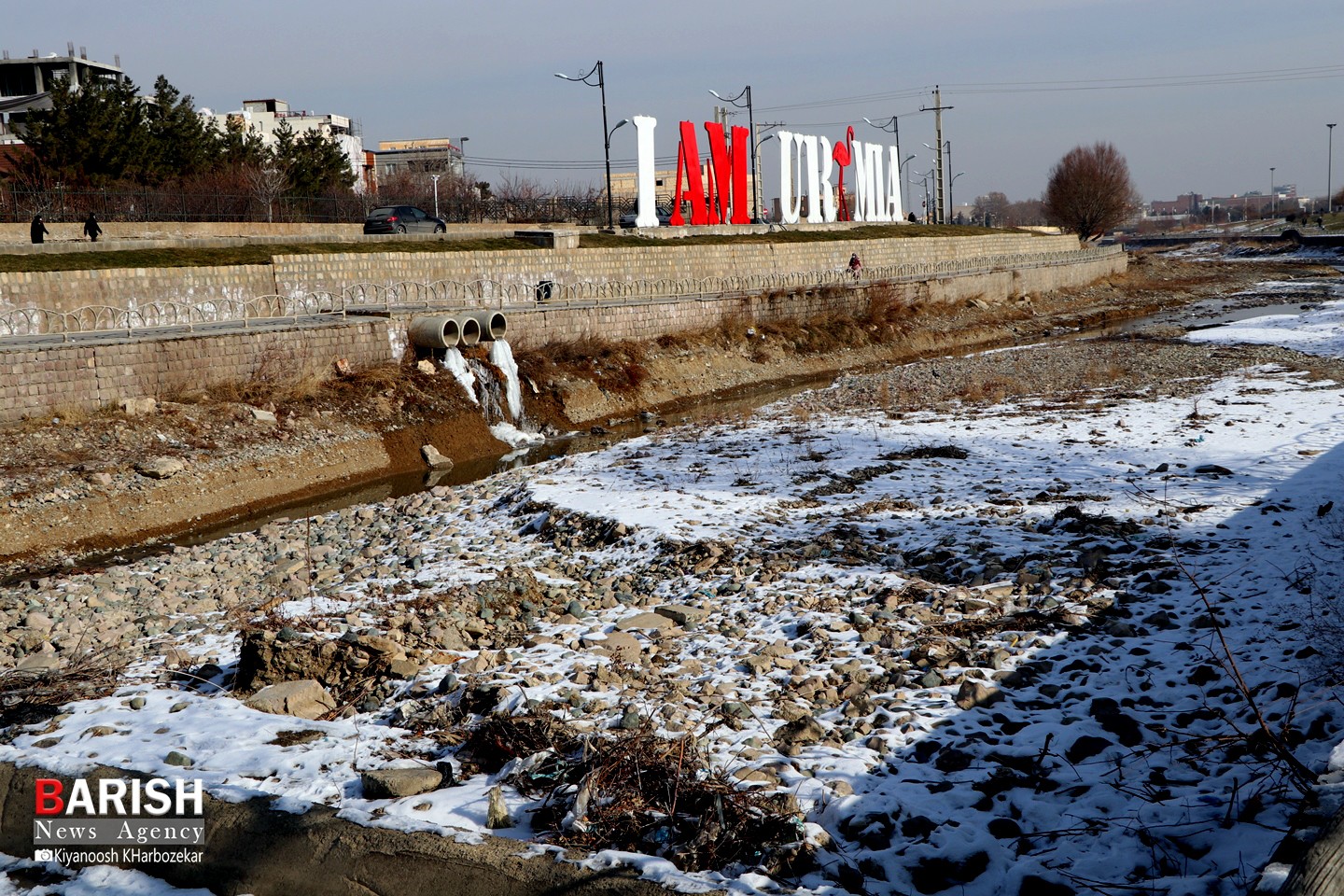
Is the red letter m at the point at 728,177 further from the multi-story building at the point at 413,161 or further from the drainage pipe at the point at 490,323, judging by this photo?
the multi-story building at the point at 413,161

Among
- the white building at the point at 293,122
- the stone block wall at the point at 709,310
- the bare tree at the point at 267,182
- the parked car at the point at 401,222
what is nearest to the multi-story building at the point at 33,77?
the white building at the point at 293,122

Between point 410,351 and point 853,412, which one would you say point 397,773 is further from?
point 410,351

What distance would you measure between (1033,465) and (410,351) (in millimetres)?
13382

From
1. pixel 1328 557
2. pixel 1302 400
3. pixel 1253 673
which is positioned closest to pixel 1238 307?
pixel 1302 400

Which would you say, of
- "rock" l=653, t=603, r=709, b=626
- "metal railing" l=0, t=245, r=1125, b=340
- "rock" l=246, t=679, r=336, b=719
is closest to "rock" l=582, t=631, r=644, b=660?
"rock" l=653, t=603, r=709, b=626

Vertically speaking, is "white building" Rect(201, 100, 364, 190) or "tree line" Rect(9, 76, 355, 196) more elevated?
"white building" Rect(201, 100, 364, 190)

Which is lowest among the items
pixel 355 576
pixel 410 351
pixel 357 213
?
pixel 355 576

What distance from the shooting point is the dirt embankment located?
14359mm

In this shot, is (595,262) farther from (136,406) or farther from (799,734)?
(799,734)

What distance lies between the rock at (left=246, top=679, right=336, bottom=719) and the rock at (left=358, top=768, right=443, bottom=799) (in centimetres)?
137

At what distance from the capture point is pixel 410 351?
2191cm

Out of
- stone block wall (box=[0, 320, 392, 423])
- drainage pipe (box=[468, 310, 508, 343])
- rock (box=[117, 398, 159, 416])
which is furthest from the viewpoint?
drainage pipe (box=[468, 310, 508, 343])

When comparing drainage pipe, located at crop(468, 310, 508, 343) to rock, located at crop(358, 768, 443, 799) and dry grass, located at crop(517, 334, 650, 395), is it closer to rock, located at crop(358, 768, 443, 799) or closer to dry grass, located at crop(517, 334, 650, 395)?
dry grass, located at crop(517, 334, 650, 395)

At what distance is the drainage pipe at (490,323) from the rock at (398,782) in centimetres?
1783
